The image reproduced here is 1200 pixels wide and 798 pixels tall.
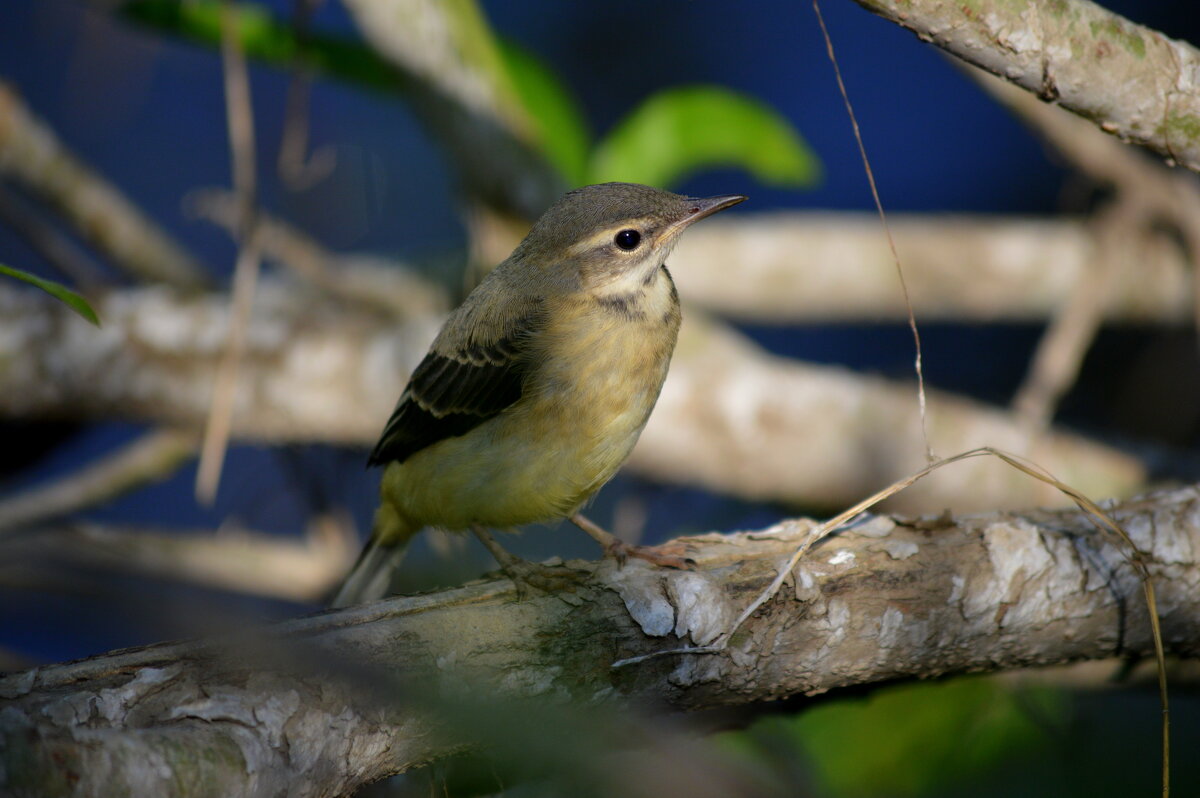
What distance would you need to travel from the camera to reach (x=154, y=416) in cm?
609

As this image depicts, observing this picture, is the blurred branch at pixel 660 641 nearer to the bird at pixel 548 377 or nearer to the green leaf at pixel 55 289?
the bird at pixel 548 377

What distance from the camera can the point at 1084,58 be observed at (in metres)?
2.74

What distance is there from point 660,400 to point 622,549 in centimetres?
207

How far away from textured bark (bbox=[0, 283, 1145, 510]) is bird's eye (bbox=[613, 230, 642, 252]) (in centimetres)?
188

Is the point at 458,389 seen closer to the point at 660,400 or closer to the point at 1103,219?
the point at 660,400

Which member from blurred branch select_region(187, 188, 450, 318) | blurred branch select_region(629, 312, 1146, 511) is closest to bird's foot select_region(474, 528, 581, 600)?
blurred branch select_region(629, 312, 1146, 511)

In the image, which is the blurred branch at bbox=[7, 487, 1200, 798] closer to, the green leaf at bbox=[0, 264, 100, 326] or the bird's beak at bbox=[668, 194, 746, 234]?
the green leaf at bbox=[0, 264, 100, 326]

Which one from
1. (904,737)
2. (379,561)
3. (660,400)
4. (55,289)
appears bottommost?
(904,737)

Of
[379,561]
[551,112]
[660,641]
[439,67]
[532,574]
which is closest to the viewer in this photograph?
[660,641]

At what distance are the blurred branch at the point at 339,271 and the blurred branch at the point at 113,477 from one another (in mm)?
1211

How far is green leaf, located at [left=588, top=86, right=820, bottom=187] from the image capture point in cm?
614

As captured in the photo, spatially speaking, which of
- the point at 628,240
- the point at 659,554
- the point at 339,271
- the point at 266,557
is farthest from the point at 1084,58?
the point at 339,271

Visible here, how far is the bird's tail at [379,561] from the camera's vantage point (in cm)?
433

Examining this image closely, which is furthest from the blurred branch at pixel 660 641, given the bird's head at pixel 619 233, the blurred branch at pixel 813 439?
the blurred branch at pixel 813 439
